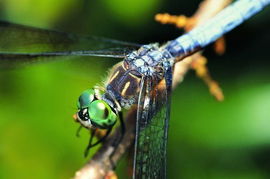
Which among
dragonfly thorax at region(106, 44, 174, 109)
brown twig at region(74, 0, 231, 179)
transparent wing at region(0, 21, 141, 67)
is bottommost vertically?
brown twig at region(74, 0, 231, 179)

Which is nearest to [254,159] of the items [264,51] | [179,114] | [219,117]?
[219,117]

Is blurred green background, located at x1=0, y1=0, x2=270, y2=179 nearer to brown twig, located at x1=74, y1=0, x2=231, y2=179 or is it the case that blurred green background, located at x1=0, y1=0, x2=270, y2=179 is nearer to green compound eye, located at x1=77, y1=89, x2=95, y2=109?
brown twig, located at x1=74, y1=0, x2=231, y2=179

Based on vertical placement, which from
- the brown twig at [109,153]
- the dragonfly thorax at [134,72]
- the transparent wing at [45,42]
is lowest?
the brown twig at [109,153]

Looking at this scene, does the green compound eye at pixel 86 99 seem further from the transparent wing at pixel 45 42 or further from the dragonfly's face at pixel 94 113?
the transparent wing at pixel 45 42

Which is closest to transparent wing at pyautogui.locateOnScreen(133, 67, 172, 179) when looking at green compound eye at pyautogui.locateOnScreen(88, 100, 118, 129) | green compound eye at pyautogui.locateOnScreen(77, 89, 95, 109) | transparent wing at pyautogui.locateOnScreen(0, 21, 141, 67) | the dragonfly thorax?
the dragonfly thorax

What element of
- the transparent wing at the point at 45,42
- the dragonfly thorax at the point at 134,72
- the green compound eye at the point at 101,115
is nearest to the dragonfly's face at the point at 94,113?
the green compound eye at the point at 101,115

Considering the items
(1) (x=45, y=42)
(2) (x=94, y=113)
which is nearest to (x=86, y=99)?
(2) (x=94, y=113)

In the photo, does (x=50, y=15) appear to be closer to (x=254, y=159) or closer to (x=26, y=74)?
(x=26, y=74)

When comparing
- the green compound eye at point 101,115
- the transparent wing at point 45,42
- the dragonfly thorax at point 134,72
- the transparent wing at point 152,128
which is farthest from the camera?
the transparent wing at point 45,42
